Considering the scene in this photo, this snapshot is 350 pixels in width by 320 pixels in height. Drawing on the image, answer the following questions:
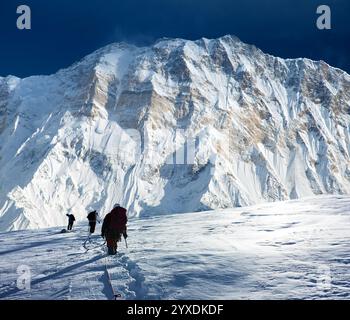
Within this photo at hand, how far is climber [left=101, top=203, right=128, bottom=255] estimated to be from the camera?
15789 mm

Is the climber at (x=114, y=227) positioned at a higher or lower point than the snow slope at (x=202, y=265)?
higher

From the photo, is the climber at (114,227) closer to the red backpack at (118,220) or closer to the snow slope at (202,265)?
the red backpack at (118,220)

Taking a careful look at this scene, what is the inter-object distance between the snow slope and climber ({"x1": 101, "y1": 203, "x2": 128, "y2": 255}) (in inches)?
19.0

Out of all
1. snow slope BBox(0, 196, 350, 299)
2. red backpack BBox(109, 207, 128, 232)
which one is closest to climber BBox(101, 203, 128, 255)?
red backpack BBox(109, 207, 128, 232)

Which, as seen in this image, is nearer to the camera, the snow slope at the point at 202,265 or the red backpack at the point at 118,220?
the snow slope at the point at 202,265

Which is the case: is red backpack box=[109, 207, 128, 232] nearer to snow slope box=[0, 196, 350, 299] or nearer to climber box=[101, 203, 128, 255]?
climber box=[101, 203, 128, 255]

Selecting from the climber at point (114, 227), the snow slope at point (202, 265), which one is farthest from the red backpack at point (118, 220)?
the snow slope at point (202, 265)

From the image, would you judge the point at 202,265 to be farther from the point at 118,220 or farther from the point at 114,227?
the point at 118,220

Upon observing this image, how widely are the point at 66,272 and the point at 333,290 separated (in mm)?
6805

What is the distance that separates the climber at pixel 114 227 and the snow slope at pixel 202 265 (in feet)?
1.58

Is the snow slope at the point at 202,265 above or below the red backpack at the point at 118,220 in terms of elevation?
below

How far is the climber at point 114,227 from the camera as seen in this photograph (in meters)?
15.8
